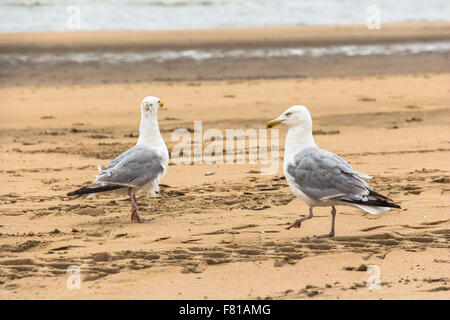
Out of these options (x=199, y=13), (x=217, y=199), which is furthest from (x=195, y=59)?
(x=217, y=199)

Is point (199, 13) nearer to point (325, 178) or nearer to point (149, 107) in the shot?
point (149, 107)

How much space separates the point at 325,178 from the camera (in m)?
5.68

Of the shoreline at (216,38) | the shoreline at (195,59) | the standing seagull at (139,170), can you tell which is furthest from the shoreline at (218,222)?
the shoreline at (216,38)

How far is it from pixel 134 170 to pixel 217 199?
0.97 m

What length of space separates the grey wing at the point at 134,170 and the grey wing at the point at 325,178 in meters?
1.36

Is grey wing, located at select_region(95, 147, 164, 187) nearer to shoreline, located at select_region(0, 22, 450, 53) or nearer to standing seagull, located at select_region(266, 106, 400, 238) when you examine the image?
standing seagull, located at select_region(266, 106, 400, 238)

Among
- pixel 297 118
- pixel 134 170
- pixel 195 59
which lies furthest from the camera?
pixel 195 59

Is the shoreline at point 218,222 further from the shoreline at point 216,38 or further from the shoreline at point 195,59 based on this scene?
the shoreline at point 216,38

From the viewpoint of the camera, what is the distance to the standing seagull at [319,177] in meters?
5.51

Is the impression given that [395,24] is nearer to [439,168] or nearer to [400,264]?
[439,168]

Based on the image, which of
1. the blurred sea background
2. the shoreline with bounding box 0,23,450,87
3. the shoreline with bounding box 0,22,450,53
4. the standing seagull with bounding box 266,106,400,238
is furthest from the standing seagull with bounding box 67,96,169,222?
the blurred sea background

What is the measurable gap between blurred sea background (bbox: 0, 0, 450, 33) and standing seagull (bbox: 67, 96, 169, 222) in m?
18.2

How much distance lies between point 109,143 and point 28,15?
60.1ft

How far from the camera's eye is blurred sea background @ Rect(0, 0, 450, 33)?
25.9 m
